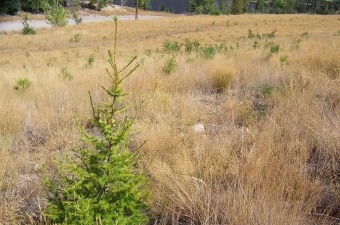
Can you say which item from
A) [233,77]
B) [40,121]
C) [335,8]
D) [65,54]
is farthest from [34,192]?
[335,8]

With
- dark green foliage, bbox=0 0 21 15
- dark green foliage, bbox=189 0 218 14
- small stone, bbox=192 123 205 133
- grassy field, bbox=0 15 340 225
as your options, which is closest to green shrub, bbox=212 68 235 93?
grassy field, bbox=0 15 340 225

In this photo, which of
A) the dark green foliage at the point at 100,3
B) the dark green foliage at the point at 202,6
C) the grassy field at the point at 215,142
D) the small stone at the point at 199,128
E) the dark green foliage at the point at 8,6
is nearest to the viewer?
the grassy field at the point at 215,142

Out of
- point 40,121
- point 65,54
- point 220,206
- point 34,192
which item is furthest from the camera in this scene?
point 65,54

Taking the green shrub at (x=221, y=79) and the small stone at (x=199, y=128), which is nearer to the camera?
the small stone at (x=199, y=128)

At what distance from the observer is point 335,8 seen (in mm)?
92062

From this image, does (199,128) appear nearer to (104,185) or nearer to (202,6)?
(104,185)

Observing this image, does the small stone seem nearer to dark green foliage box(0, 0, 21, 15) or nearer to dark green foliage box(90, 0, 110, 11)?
dark green foliage box(0, 0, 21, 15)

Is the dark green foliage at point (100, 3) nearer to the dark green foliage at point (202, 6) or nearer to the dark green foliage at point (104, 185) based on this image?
the dark green foliage at point (202, 6)

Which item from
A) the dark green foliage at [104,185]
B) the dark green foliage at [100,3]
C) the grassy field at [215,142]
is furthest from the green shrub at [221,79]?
the dark green foliage at [100,3]

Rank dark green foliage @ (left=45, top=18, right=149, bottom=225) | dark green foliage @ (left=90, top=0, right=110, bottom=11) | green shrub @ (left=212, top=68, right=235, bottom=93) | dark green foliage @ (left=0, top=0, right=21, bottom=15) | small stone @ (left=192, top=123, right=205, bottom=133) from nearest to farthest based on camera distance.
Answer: dark green foliage @ (left=45, top=18, right=149, bottom=225), small stone @ (left=192, top=123, right=205, bottom=133), green shrub @ (left=212, top=68, right=235, bottom=93), dark green foliage @ (left=0, top=0, right=21, bottom=15), dark green foliage @ (left=90, top=0, right=110, bottom=11)

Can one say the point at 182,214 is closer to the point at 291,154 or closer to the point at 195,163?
the point at 195,163

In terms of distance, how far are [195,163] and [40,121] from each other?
99.3 inches

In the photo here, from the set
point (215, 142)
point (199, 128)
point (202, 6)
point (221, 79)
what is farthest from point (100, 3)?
point (215, 142)

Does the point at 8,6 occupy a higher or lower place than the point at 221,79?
higher
